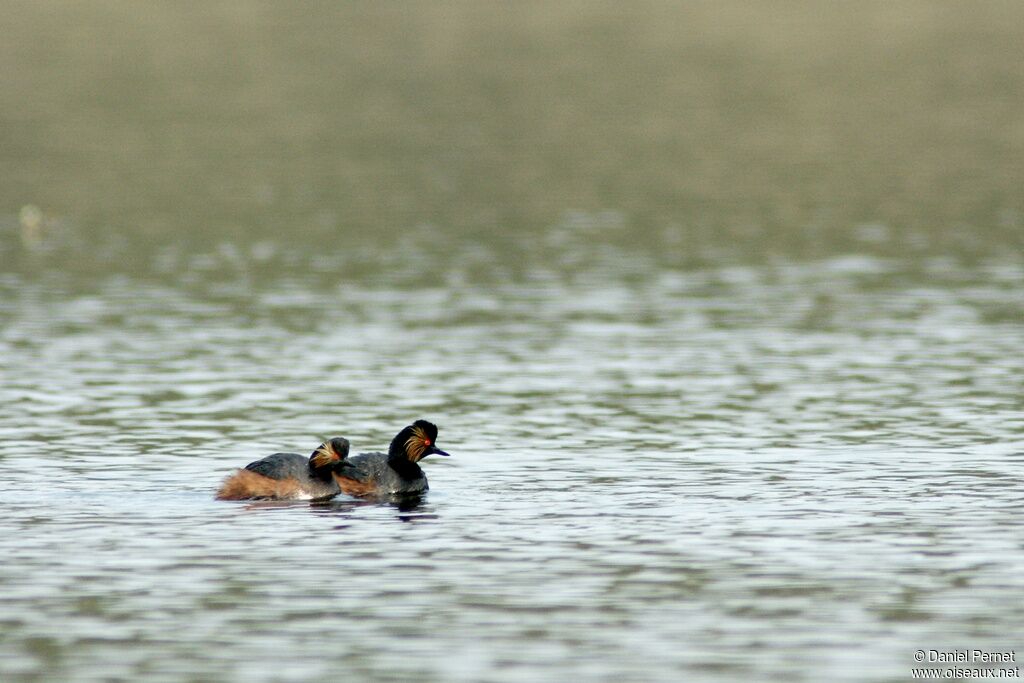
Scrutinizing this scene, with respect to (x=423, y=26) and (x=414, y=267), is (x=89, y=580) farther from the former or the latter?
(x=423, y=26)

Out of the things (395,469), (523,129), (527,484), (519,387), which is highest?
(523,129)

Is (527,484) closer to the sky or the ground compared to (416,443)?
closer to the ground

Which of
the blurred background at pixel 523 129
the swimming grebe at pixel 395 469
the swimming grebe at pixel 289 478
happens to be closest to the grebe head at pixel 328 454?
the swimming grebe at pixel 289 478

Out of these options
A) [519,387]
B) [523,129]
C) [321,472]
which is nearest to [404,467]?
[321,472]

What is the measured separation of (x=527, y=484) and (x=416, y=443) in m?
1.32

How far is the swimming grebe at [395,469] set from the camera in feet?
76.9

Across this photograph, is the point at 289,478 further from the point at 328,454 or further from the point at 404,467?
the point at 404,467

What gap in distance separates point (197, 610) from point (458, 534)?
12.6ft

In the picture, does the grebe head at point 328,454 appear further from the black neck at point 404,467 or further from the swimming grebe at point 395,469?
the black neck at point 404,467

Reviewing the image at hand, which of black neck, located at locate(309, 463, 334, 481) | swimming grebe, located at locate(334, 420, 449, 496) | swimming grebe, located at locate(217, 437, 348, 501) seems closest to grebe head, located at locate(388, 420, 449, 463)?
swimming grebe, located at locate(334, 420, 449, 496)

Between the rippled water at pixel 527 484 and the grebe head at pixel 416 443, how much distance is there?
1.59 feet

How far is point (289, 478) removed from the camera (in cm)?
2283

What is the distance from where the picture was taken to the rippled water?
16969mm

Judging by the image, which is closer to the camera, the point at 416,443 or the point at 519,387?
the point at 416,443
